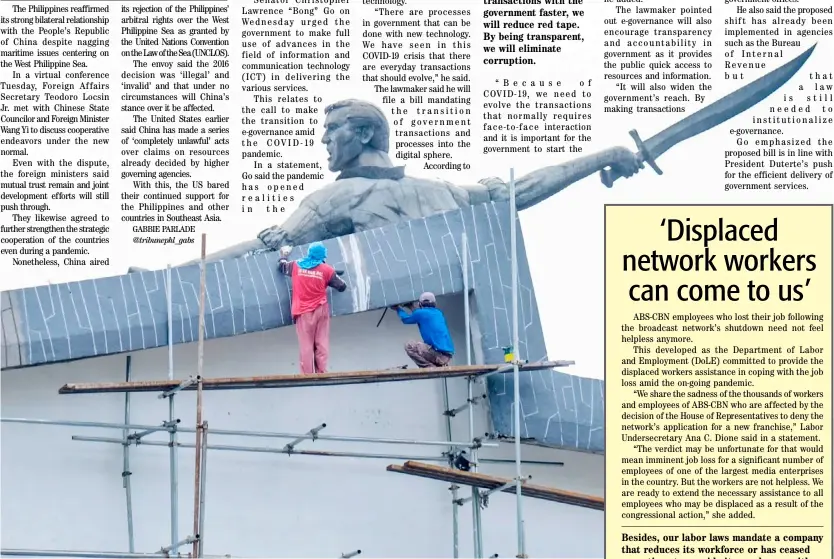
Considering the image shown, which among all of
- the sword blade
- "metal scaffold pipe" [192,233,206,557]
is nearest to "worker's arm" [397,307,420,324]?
"metal scaffold pipe" [192,233,206,557]

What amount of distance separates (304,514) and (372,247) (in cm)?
259

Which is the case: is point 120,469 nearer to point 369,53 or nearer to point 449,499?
point 449,499

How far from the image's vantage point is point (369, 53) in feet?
58.6

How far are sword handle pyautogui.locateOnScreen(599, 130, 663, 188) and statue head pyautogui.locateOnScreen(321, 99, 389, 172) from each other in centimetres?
245

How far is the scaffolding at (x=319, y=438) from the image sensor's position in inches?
593

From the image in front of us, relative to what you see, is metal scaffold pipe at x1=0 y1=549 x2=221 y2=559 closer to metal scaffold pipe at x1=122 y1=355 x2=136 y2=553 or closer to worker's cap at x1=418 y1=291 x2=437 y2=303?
metal scaffold pipe at x1=122 y1=355 x2=136 y2=553

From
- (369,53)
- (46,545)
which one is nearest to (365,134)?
(369,53)

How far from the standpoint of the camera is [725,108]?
1858 centimetres

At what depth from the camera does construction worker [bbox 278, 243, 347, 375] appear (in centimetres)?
1614

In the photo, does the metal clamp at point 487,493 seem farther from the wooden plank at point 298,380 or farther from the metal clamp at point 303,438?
the metal clamp at point 303,438

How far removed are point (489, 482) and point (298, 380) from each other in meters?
1.91

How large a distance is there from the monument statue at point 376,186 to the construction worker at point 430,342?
4.26 feet

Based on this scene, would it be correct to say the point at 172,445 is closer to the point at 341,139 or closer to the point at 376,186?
the point at 376,186

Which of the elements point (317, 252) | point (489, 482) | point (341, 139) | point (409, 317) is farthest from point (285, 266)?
point (489, 482)
